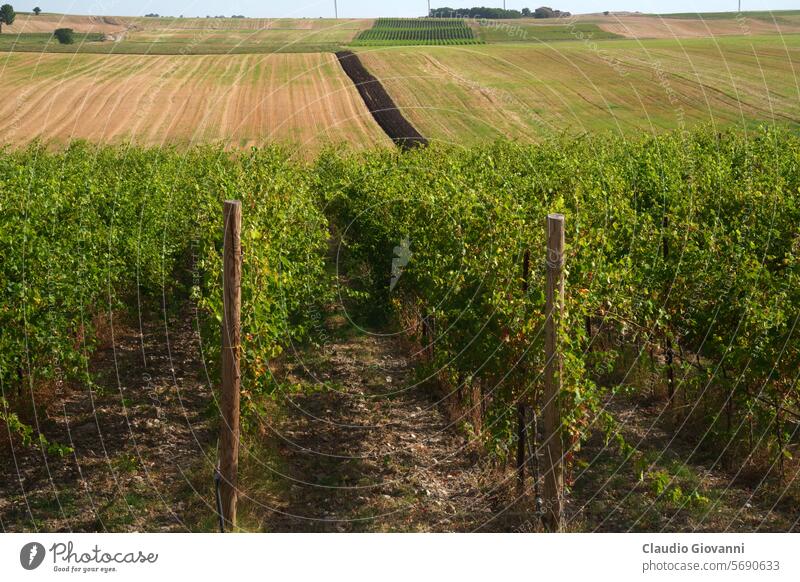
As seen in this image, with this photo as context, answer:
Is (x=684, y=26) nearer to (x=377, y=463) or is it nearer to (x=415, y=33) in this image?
(x=415, y=33)

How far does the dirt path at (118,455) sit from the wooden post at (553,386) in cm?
433

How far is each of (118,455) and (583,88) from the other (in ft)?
139

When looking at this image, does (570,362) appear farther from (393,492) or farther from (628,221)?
(628,221)

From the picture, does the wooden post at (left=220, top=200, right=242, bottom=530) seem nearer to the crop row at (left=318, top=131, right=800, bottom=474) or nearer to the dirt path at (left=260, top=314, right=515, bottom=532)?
the dirt path at (left=260, top=314, right=515, bottom=532)

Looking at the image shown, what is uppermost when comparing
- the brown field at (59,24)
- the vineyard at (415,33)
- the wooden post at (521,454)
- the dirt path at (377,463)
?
the brown field at (59,24)

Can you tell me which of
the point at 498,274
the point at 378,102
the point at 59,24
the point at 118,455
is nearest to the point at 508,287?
the point at 498,274

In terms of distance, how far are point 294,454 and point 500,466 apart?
299 centimetres

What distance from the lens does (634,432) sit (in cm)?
1240

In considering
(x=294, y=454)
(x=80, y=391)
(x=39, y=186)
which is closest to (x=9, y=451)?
(x=80, y=391)

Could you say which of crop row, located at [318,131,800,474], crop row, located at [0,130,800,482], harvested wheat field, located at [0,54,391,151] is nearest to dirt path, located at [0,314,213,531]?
crop row, located at [0,130,800,482]

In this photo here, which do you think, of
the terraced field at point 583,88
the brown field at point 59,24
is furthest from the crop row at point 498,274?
the brown field at point 59,24

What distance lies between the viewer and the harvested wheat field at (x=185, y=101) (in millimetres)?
43094

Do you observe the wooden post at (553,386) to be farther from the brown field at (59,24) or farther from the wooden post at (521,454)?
the brown field at (59,24)

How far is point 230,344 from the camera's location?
8406mm
